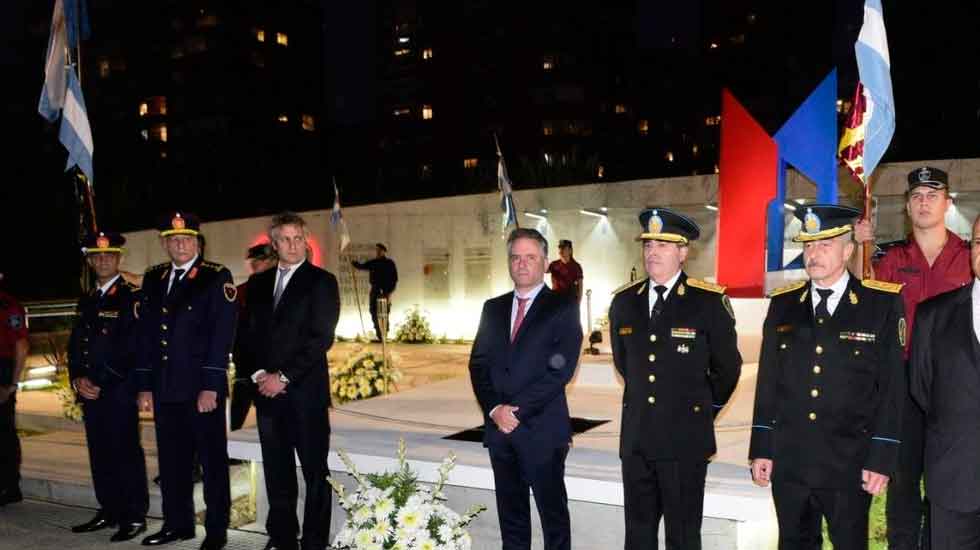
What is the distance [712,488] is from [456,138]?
167ft

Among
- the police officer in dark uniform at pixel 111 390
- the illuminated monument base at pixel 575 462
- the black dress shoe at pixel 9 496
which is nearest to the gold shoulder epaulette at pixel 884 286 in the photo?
the illuminated monument base at pixel 575 462

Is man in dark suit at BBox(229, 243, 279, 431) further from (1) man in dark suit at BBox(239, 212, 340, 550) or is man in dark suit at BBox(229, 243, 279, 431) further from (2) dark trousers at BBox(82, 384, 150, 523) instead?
(2) dark trousers at BBox(82, 384, 150, 523)

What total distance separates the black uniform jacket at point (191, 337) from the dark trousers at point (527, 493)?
1839 millimetres

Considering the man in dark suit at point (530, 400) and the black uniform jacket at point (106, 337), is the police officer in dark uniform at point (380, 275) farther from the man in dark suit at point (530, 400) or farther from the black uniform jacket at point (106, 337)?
the man in dark suit at point (530, 400)

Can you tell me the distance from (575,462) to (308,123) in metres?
65.1

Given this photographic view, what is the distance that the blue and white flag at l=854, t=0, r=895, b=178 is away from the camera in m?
4.46

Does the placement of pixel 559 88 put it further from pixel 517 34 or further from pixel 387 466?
pixel 387 466

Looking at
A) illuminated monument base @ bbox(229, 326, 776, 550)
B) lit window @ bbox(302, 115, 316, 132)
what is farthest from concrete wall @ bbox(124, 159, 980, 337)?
lit window @ bbox(302, 115, 316, 132)

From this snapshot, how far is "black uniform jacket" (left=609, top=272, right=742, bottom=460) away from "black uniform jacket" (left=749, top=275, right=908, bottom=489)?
0.30 m

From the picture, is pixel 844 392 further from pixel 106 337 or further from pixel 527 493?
pixel 106 337

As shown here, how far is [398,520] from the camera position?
3484 millimetres

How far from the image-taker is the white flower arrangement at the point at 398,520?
3459 millimetres

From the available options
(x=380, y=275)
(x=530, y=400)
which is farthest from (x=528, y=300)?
(x=380, y=275)

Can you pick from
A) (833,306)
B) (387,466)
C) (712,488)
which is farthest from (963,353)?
(387,466)
